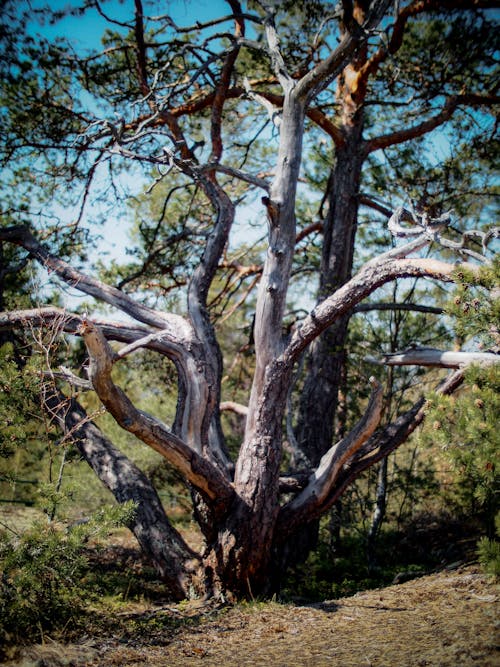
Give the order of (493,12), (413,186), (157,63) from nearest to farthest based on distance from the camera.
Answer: (493,12), (157,63), (413,186)

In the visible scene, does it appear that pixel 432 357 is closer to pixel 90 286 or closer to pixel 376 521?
pixel 376 521

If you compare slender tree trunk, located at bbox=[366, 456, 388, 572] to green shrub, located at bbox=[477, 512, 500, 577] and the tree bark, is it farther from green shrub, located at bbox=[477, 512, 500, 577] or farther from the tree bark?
green shrub, located at bbox=[477, 512, 500, 577]

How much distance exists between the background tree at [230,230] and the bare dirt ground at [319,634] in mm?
606

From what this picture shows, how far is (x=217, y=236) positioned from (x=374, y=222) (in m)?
2.93

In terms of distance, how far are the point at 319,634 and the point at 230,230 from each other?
4.30 metres

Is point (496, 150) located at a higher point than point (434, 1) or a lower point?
lower

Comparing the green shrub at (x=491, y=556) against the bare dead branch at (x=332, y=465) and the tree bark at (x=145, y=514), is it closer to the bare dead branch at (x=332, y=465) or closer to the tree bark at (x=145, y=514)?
the bare dead branch at (x=332, y=465)

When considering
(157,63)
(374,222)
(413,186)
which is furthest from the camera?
(374,222)

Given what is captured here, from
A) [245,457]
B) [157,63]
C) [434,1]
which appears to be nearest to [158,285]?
[157,63]

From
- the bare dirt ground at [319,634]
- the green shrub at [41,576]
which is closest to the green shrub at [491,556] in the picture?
the bare dirt ground at [319,634]

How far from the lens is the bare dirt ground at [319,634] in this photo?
2.81 metres

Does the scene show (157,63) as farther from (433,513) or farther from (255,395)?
(433,513)

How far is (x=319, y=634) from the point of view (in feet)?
11.3

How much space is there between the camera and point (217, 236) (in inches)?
233
